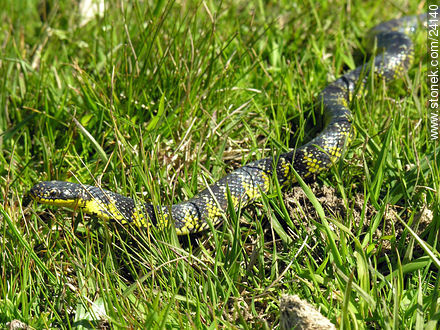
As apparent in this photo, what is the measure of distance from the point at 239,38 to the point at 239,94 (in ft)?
2.31

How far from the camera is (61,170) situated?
4008 millimetres

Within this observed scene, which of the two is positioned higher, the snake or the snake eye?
the snake eye

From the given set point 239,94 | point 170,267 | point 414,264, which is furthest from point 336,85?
point 170,267

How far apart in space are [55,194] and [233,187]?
1227mm

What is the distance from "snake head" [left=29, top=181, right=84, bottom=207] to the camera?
3555 millimetres

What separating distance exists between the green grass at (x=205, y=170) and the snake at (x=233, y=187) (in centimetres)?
10

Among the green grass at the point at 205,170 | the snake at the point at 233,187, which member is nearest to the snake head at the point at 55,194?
the snake at the point at 233,187

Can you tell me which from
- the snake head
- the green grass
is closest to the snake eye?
the snake head

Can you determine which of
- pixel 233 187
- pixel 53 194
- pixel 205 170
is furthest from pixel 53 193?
pixel 233 187

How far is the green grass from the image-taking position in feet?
9.43

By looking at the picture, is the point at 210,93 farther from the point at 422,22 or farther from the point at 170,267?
the point at 422,22

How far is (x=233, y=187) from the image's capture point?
12.5 ft

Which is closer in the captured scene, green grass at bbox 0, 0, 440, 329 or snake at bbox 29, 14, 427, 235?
green grass at bbox 0, 0, 440, 329

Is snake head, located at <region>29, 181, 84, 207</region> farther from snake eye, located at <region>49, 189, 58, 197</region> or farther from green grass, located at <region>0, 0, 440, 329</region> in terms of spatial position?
green grass, located at <region>0, 0, 440, 329</region>
